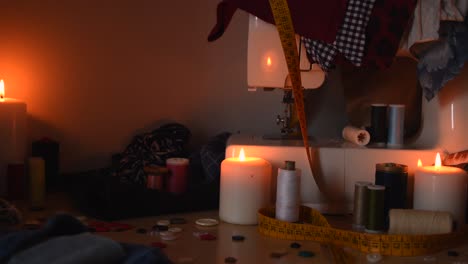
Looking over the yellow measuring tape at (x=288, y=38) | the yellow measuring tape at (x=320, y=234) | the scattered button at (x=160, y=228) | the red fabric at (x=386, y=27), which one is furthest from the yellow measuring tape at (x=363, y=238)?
the red fabric at (x=386, y=27)

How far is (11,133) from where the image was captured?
6.23ft

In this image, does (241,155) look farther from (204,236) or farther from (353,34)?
(353,34)

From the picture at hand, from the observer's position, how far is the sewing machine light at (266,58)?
1709mm

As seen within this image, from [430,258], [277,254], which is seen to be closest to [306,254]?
[277,254]

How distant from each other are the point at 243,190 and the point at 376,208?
32 centimetres

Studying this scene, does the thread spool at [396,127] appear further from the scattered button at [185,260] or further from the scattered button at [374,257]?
the scattered button at [185,260]

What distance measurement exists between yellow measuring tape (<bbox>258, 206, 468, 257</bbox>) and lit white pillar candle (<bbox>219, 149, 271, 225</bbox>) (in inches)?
2.2

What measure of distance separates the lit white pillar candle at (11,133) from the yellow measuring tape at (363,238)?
2.40 ft

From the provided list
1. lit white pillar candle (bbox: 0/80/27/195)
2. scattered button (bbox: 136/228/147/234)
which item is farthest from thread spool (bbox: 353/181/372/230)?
lit white pillar candle (bbox: 0/80/27/195)

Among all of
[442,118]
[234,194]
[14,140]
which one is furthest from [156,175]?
[442,118]

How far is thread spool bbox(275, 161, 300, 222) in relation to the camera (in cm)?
162

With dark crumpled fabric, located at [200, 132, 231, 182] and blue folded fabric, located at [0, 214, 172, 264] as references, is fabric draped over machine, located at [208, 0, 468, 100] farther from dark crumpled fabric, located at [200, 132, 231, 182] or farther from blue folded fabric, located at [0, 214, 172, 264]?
blue folded fabric, located at [0, 214, 172, 264]

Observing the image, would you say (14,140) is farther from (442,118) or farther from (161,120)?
(442,118)

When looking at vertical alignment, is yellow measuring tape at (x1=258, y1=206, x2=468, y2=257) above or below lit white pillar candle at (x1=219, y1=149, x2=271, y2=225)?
below
